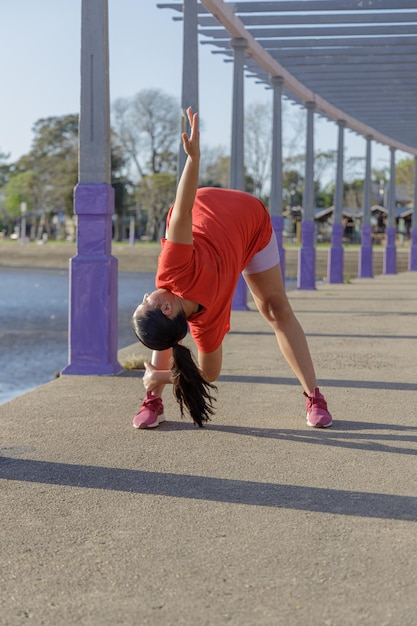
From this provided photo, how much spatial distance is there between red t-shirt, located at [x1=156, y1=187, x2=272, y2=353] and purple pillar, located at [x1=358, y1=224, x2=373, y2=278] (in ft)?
74.7

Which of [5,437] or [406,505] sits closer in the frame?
[406,505]

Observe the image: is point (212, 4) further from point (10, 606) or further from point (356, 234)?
point (356, 234)

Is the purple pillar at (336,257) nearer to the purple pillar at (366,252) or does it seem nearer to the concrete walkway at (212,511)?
the purple pillar at (366,252)

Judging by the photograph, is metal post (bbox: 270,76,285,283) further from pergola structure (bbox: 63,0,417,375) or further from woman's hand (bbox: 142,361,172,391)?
woman's hand (bbox: 142,361,172,391)

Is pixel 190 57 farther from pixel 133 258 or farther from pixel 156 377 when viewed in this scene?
pixel 133 258

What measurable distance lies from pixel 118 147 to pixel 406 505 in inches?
2899

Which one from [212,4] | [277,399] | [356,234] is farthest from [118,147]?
[277,399]

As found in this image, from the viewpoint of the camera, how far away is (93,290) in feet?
24.6

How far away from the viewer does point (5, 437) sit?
507 cm

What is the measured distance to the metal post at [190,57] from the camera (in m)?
10.9

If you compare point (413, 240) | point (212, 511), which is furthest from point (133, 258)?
point (212, 511)

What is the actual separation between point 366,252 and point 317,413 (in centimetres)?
2313

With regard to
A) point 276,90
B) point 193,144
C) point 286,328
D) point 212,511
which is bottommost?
point 212,511

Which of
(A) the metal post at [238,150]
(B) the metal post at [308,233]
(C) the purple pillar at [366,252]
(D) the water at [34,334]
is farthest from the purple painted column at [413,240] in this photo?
(A) the metal post at [238,150]
